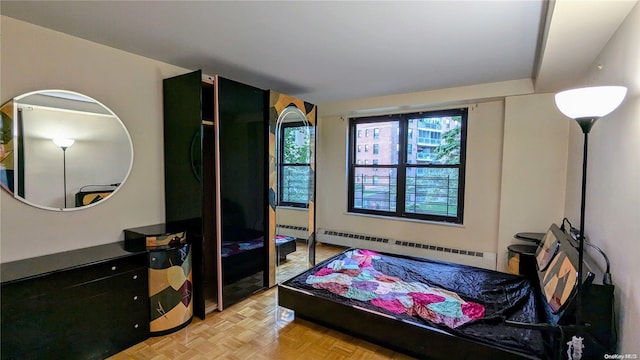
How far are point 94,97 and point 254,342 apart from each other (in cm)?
245

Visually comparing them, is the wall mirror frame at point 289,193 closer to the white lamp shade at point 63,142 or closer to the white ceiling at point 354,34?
the white ceiling at point 354,34

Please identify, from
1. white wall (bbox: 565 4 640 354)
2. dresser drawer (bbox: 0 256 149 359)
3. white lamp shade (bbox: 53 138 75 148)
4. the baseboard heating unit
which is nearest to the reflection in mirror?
the baseboard heating unit

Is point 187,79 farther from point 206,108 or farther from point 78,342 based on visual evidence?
point 78,342

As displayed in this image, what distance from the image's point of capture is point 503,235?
12.2ft

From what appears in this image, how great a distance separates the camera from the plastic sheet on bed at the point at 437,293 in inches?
80.9

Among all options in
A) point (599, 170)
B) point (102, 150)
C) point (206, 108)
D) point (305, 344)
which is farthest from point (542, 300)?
point (102, 150)

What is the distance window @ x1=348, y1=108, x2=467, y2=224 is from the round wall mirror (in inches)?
132

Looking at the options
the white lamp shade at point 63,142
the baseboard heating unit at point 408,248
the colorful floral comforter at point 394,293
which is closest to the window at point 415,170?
the baseboard heating unit at point 408,248

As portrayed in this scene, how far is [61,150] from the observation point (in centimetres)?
233

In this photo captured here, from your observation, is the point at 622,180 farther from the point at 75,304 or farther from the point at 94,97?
the point at 94,97

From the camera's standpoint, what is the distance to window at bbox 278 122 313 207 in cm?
360

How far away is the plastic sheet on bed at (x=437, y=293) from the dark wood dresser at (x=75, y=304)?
1311mm

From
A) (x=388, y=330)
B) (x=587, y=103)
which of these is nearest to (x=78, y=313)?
(x=388, y=330)

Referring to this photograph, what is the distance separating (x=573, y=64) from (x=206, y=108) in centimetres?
331
